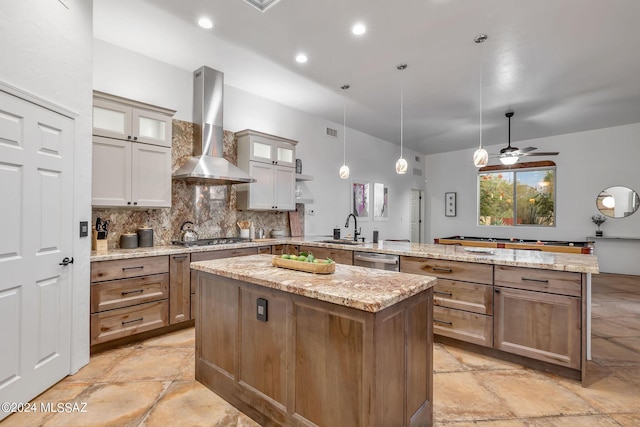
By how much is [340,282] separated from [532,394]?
1800 mm

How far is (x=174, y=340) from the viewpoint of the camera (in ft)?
10.7

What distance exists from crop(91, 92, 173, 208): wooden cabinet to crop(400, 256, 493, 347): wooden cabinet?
9.97ft

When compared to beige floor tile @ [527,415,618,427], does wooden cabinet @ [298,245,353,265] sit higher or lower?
higher

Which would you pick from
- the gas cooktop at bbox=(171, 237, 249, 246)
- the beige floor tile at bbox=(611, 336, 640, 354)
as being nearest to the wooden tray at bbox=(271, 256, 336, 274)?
the gas cooktop at bbox=(171, 237, 249, 246)

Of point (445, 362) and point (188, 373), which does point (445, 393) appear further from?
point (188, 373)

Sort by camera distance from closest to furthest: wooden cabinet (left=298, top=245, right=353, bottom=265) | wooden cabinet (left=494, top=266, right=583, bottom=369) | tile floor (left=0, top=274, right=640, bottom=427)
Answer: tile floor (left=0, top=274, right=640, bottom=427)
wooden cabinet (left=494, top=266, right=583, bottom=369)
wooden cabinet (left=298, top=245, right=353, bottom=265)

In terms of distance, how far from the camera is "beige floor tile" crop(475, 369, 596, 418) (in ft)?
6.88

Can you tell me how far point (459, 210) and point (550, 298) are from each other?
6.89m

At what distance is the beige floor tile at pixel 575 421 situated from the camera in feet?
6.38

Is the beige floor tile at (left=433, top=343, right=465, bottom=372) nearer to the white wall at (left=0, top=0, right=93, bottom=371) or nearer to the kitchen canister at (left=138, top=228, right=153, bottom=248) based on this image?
the white wall at (left=0, top=0, right=93, bottom=371)

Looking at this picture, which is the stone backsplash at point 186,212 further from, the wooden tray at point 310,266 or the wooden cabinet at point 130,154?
the wooden tray at point 310,266

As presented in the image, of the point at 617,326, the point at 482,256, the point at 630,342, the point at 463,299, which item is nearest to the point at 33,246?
the point at 463,299

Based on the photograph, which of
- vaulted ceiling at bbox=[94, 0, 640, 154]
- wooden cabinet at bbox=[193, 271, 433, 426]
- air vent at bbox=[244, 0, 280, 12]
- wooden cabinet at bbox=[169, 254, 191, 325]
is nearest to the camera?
wooden cabinet at bbox=[193, 271, 433, 426]

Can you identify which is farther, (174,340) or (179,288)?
(179,288)
